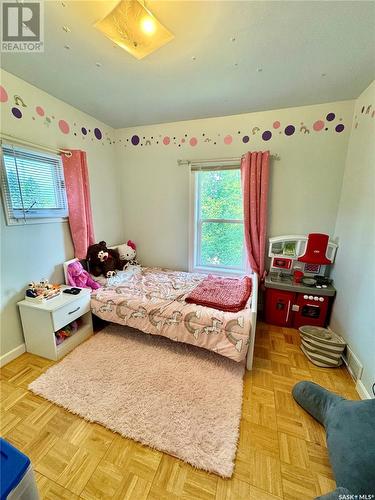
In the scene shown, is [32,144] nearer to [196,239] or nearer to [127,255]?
[127,255]

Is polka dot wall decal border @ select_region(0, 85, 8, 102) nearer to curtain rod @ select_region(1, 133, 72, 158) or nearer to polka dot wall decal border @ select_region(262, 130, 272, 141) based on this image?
curtain rod @ select_region(1, 133, 72, 158)

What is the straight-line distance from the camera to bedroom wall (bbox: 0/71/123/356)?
177 cm

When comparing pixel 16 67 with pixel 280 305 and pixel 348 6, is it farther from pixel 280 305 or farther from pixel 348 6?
pixel 280 305

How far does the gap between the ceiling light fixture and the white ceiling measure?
0.05 m

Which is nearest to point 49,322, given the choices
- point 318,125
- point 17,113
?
point 17,113

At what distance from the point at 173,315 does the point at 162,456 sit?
92 cm

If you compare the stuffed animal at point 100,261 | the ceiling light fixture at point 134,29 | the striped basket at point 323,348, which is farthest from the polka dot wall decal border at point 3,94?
the striped basket at point 323,348

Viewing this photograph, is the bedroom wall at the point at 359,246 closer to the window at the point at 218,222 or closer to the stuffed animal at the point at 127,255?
the window at the point at 218,222

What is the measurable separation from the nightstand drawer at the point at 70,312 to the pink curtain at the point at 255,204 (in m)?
1.93

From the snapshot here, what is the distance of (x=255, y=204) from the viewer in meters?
2.41

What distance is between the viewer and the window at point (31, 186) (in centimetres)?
176

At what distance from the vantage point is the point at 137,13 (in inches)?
46.3

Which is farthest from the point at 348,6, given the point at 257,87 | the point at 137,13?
the point at 137,13

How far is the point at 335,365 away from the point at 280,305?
0.72 metres
